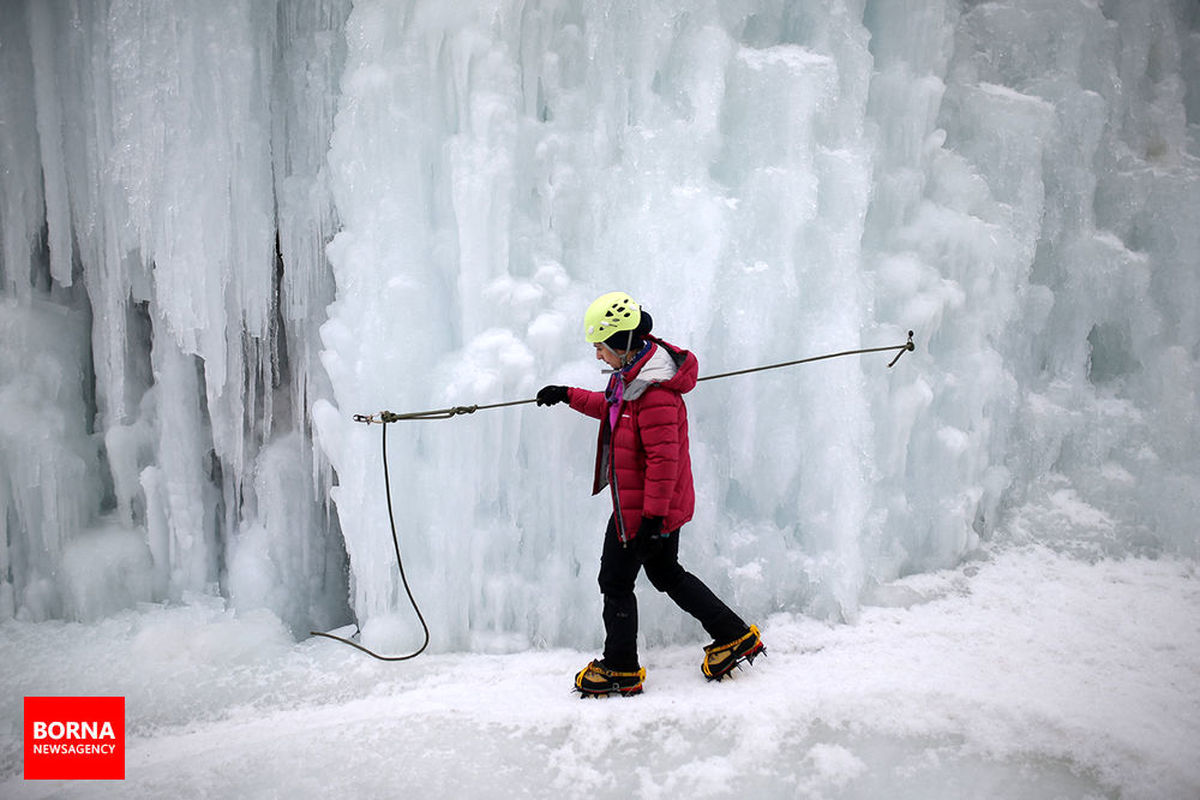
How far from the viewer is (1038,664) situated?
342 centimetres

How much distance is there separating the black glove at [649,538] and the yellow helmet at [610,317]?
27.7 inches

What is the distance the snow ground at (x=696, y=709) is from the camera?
273cm

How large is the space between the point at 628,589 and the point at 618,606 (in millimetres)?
75

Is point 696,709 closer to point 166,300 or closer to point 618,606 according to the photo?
point 618,606

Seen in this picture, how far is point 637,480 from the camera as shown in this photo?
3.16 meters

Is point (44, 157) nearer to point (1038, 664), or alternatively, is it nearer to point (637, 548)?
point (637, 548)

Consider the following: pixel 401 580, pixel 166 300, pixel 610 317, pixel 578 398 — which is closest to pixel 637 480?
pixel 578 398

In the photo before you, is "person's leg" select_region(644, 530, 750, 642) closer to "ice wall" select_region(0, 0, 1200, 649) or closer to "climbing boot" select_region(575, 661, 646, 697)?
"climbing boot" select_region(575, 661, 646, 697)

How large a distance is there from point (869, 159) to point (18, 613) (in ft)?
15.9

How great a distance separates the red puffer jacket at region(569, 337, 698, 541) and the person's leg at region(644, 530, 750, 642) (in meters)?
0.15

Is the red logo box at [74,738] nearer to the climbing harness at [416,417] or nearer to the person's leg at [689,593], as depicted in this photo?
the climbing harness at [416,417]

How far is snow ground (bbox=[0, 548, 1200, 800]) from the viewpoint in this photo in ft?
8.97

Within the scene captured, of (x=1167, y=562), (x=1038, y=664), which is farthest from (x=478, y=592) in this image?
(x=1167, y=562)

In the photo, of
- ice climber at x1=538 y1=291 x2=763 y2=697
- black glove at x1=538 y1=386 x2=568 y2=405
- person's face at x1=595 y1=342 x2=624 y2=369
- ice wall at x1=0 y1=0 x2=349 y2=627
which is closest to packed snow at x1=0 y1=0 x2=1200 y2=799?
ice wall at x1=0 y1=0 x2=349 y2=627
